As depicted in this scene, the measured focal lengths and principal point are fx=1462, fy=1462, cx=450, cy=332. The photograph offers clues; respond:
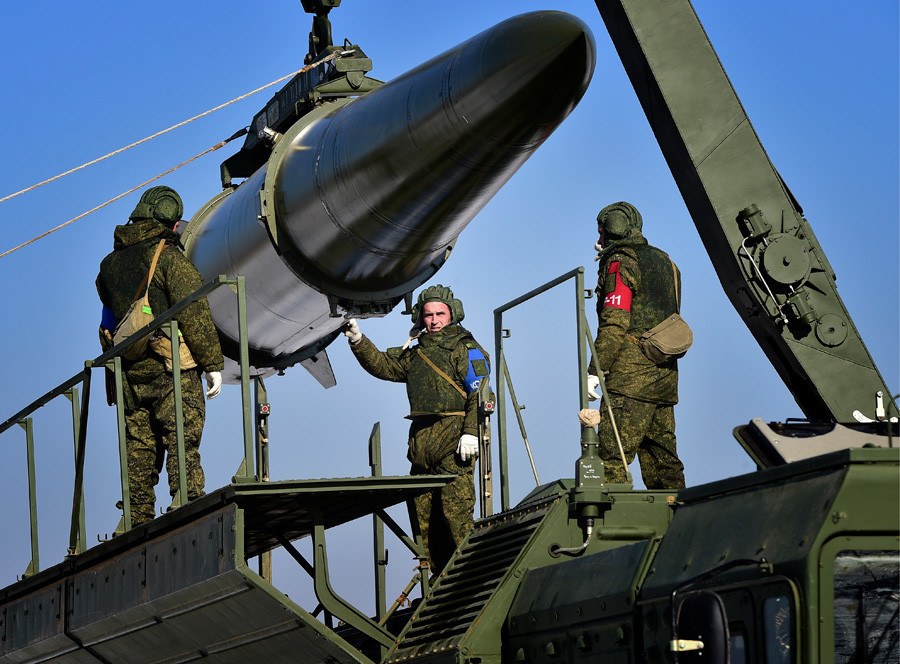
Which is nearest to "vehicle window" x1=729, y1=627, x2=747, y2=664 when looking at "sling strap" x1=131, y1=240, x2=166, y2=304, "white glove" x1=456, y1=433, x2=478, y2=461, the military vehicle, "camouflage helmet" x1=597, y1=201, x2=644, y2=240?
the military vehicle

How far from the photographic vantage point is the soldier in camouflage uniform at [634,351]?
6.93 m

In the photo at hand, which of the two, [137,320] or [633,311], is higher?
[137,320]

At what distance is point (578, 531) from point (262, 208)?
3.00m

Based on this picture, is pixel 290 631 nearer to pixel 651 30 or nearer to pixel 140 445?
pixel 140 445

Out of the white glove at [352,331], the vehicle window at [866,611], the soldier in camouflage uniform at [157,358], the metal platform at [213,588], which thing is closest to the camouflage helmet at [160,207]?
the soldier in camouflage uniform at [157,358]

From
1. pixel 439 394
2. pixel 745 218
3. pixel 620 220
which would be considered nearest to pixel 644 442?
pixel 620 220

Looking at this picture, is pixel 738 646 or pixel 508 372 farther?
pixel 508 372

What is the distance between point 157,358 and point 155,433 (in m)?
0.45

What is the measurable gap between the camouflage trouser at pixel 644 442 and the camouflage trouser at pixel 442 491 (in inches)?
47.8

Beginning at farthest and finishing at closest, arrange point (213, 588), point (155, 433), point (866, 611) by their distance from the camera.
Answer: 1. point (155, 433)
2. point (213, 588)
3. point (866, 611)

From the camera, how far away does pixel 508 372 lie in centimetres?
688

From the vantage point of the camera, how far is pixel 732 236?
643 centimetres

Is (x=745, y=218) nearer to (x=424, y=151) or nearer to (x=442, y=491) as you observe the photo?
(x=424, y=151)

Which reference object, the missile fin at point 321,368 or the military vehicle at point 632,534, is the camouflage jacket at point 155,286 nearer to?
the military vehicle at point 632,534
